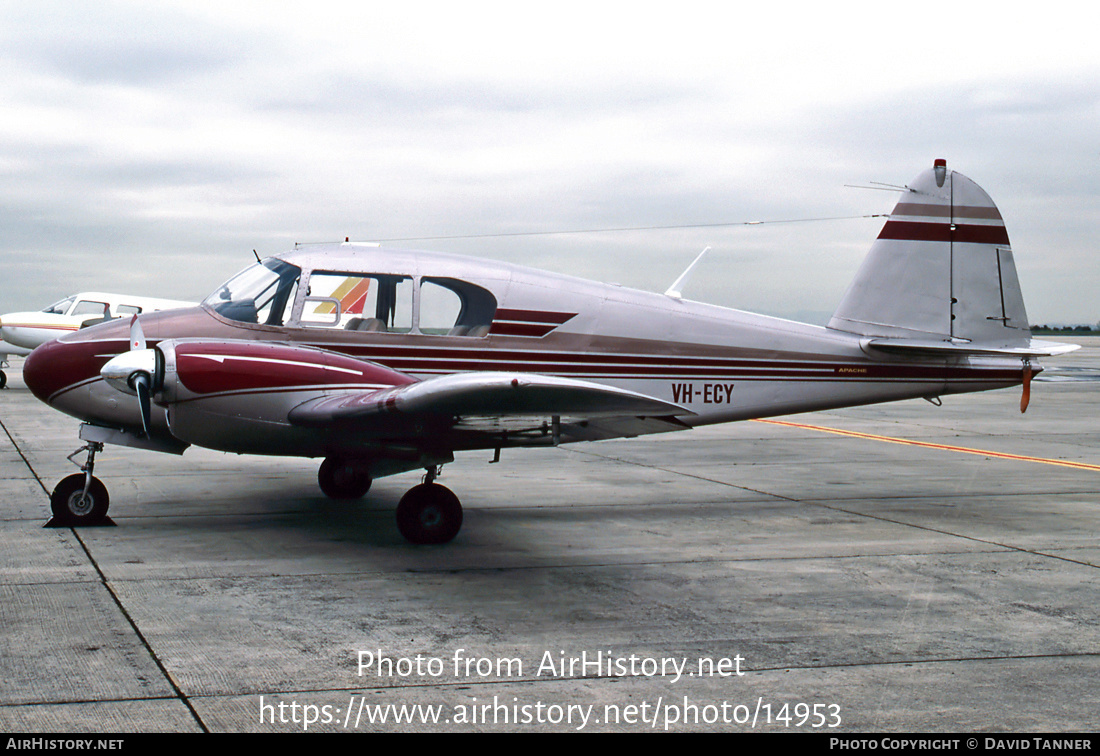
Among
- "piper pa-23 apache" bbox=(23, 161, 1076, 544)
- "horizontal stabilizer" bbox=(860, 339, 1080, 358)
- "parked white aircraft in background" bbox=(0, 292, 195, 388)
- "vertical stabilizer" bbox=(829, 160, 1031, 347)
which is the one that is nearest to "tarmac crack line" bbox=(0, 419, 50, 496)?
"piper pa-23 apache" bbox=(23, 161, 1076, 544)

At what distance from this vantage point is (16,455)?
14383mm

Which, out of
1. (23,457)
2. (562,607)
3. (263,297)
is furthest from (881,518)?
(23,457)

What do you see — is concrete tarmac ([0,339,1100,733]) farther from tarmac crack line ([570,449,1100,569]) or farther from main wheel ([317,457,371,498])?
main wheel ([317,457,371,498])

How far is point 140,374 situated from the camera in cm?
784

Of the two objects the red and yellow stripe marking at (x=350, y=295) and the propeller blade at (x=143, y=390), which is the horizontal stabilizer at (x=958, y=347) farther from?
the propeller blade at (x=143, y=390)

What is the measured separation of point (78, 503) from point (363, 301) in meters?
3.16

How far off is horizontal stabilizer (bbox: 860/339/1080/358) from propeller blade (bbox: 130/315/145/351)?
23.7 feet

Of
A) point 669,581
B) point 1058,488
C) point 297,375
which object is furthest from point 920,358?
point 297,375

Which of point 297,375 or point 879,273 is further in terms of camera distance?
point 879,273

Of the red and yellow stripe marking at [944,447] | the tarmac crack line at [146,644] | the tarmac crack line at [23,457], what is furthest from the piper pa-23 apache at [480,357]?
the red and yellow stripe marking at [944,447]

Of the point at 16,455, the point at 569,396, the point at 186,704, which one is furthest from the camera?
the point at 16,455

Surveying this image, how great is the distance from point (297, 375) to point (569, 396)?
2671 millimetres

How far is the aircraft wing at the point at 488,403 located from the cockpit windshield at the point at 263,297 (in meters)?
1.39
